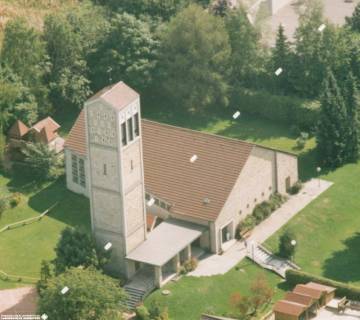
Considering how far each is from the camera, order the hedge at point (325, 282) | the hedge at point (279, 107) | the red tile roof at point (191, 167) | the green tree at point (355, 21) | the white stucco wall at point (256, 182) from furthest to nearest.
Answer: the green tree at point (355, 21) → the hedge at point (279, 107) → the white stucco wall at point (256, 182) → the red tile roof at point (191, 167) → the hedge at point (325, 282)

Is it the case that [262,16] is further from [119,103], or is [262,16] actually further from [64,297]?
[64,297]

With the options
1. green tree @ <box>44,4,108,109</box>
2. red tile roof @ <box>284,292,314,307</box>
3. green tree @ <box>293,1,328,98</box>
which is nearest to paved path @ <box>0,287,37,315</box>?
red tile roof @ <box>284,292,314,307</box>

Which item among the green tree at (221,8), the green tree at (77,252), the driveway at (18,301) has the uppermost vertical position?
the green tree at (221,8)

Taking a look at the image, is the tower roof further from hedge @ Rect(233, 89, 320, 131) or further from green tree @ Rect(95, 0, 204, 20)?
green tree @ Rect(95, 0, 204, 20)

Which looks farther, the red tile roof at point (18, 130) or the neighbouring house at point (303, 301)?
the red tile roof at point (18, 130)

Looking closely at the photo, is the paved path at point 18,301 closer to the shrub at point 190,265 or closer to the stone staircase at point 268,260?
the shrub at point 190,265

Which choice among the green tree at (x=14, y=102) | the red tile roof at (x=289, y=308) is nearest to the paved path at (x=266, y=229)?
the red tile roof at (x=289, y=308)

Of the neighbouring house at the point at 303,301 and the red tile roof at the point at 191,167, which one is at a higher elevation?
the red tile roof at the point at 191,167

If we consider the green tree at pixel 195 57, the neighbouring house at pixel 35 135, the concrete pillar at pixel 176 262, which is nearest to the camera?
the concrete pillar at pixel 176 262
